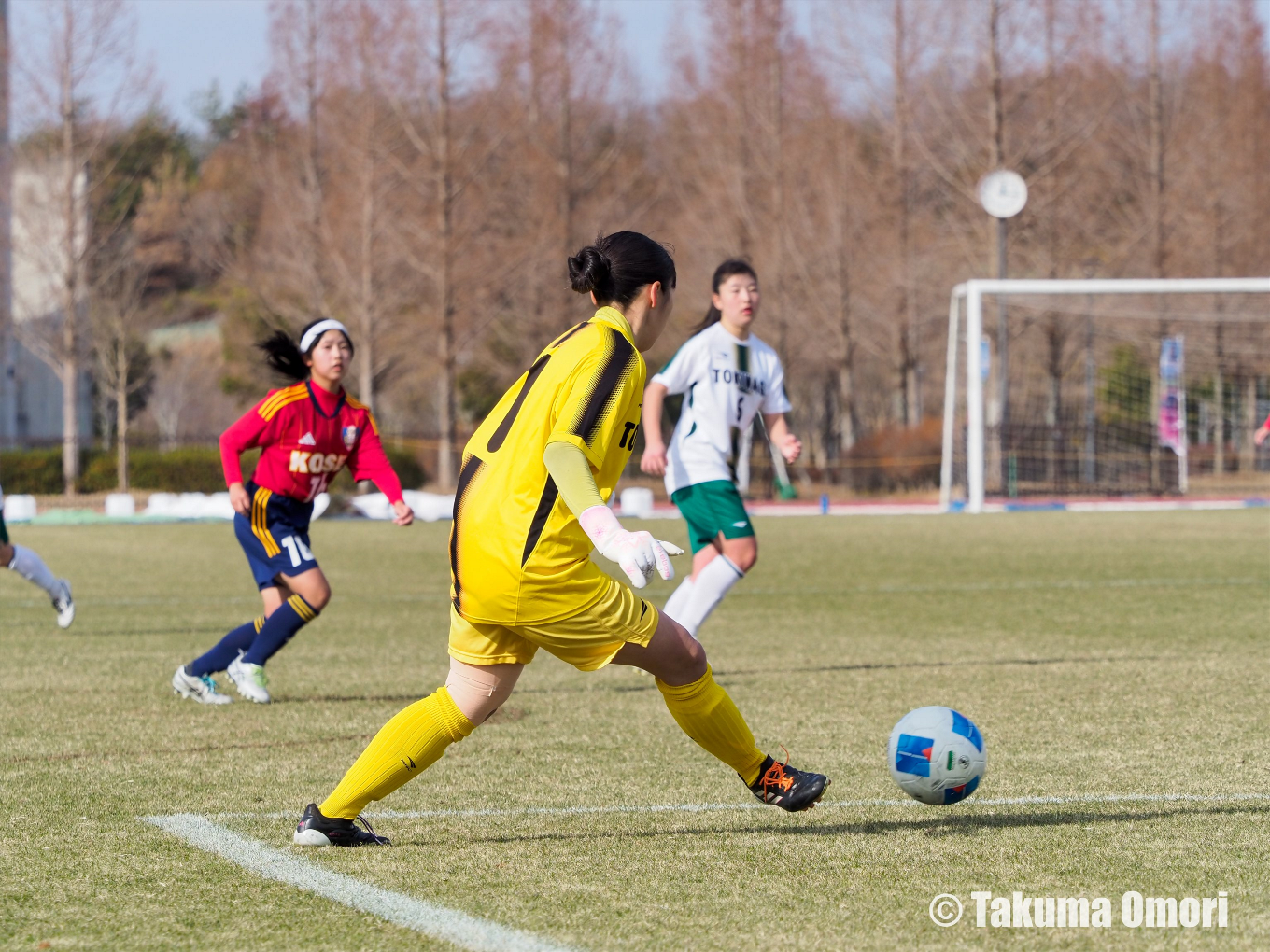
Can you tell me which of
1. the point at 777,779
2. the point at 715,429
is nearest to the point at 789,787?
the point at 777,779

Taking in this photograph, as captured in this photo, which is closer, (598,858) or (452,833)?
(598,858)

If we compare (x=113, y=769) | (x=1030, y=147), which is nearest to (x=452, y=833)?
(x=113, y=769)

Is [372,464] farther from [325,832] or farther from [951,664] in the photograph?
[951,664]

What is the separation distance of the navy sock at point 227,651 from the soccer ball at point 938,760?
3.98m

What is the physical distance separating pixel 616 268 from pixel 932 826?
6.72 feet

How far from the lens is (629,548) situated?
3.78 m

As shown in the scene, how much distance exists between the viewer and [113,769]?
229 inches

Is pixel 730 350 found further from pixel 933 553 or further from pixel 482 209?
pixel 482 209

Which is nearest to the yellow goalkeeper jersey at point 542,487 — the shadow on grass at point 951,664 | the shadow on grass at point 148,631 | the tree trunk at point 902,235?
the shadow on grass at point 951,664

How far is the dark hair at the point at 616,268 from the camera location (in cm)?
434

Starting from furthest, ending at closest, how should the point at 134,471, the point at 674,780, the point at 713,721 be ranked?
the point at 134,471 → the point at 674,780 → the point at 713,721

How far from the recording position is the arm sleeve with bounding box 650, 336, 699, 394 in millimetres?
8227

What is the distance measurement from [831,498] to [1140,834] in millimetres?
31589

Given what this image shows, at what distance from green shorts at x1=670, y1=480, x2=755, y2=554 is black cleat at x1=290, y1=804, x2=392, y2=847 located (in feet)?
12.5
